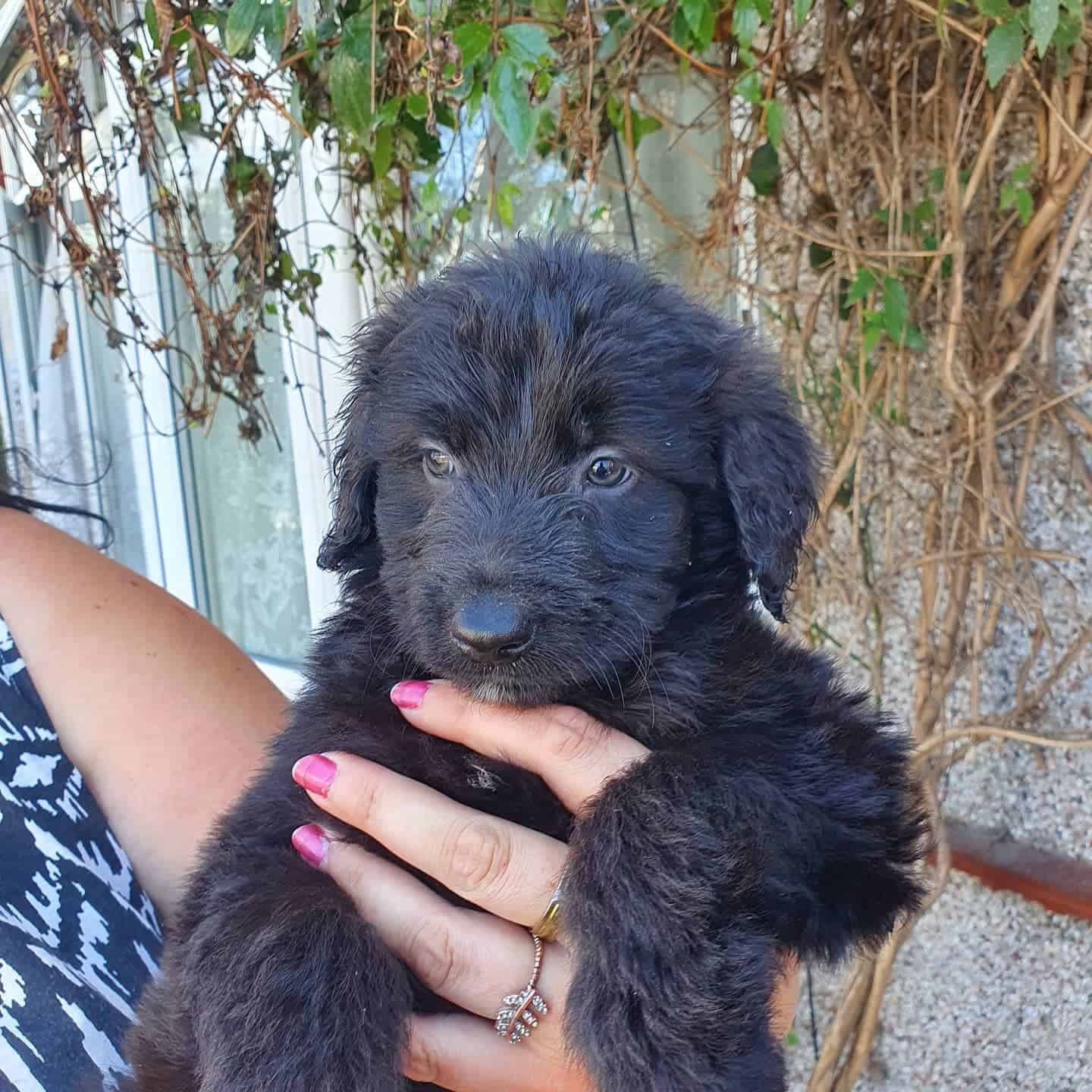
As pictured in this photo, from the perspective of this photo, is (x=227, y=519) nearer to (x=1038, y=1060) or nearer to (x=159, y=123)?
(x=159, y=123)

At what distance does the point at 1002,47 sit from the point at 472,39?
34.8 inches

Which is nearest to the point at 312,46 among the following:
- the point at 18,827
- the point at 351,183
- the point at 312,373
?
the point at 351,183

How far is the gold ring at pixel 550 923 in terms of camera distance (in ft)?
4.25

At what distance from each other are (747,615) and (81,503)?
15.0 feet

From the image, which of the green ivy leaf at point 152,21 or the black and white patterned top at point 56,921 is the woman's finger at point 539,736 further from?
the green ivy leaf at point 152,21

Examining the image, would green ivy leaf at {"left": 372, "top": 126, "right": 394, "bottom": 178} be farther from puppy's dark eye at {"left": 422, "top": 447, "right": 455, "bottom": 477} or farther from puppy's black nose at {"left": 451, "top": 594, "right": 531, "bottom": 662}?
puppy's black nose at {"left": 451, "top": 594, "right": 531, "bottom": 662}

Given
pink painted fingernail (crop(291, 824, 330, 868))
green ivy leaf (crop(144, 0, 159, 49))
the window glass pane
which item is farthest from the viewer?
the window glass pane

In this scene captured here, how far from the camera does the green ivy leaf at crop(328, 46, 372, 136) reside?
1.81 meters

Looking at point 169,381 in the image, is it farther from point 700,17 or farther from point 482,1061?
point 482,1061

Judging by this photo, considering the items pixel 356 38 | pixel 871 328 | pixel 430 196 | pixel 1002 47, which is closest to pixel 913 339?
pixel 871 328

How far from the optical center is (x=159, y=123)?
4113 mm

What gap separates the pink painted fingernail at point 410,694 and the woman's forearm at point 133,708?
0.66m

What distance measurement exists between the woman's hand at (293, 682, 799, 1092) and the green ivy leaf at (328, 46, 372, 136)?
3.82 feet

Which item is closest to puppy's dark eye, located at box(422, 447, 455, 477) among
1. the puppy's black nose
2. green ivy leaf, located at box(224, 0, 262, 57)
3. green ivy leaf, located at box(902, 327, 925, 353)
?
the puppy's black nose
